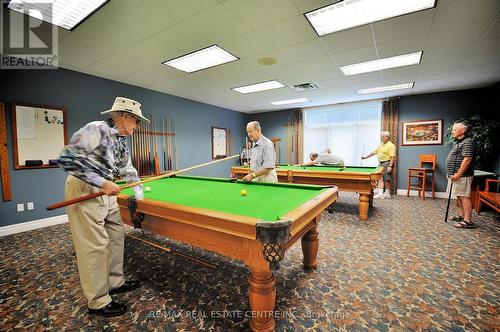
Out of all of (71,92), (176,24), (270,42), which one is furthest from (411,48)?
(71,92)

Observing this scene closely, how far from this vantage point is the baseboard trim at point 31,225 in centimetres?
320

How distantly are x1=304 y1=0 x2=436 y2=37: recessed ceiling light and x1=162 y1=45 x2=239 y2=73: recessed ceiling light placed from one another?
4.40 feet

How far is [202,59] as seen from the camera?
3.43 meters

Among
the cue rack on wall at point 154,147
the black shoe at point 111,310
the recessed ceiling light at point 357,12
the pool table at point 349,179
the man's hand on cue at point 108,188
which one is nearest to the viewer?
the man's hand on cue at point 108,188

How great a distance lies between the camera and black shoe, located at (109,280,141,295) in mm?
1840

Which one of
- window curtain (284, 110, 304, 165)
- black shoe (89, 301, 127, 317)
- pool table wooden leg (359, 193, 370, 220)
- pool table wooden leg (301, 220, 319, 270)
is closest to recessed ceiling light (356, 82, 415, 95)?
window curtain (284, 110, 304, 165)

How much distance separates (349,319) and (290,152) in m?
6.42

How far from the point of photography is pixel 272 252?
1.17 m

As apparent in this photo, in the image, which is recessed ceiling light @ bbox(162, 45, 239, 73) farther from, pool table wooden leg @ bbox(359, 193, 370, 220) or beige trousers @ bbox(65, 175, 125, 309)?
pool table wooden leg @ bbox(359, 193, 370, 220)

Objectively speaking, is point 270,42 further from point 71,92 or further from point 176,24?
point 71,92

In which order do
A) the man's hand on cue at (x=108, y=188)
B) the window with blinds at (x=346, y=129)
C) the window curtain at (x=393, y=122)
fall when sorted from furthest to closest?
the window with blinds at (x=346, y=129) → the window curtain at (x=393, y=122) → the man's hand on cue at (x=108, y=188)

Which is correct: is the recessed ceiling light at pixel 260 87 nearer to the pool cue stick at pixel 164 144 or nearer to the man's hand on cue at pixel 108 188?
the pool cue stick at pixel 164 144

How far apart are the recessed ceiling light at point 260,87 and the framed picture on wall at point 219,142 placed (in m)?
2.06

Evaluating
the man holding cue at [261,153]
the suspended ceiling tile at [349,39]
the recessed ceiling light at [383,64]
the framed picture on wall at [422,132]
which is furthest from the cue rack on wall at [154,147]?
the framed picture on wall at [422,132]
